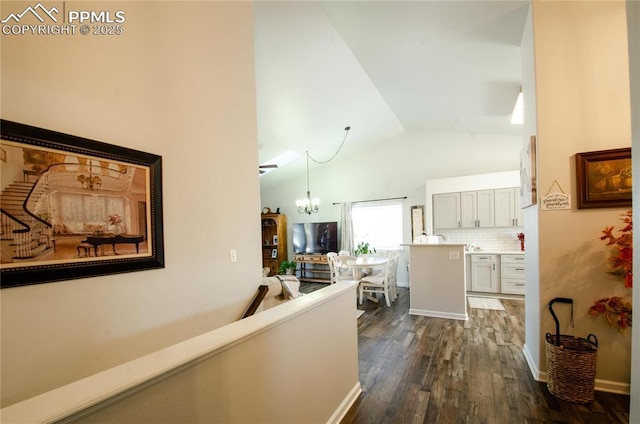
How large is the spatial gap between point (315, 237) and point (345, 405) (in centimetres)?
533

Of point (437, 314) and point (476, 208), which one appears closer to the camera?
point (437, 314)

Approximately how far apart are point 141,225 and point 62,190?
0.42m

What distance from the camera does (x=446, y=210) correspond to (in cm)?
560

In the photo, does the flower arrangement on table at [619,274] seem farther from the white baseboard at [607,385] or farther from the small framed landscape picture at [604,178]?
the white baseboard at [607,385]

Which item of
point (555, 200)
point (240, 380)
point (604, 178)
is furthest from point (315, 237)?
point (240, 380)

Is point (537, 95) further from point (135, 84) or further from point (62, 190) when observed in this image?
point (62, 190)

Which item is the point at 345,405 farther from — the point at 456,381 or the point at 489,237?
the point at 489,237

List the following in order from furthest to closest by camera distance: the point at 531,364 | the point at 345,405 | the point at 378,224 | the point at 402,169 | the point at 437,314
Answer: the point at 378,224
the point at 402,169
the point at 437,314
the point at 531,364
the point at 345,405

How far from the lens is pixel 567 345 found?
84.0 inches

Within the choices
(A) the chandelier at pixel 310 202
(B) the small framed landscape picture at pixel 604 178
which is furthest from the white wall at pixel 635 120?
(A) the chandelier at pixel 310 202

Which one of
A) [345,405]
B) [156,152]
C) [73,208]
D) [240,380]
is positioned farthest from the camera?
[345,405]

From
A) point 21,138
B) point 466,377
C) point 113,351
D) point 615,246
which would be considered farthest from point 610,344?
point 21,138

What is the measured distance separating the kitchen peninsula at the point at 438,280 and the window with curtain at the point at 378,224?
2354 mm

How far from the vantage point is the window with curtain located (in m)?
6.52
